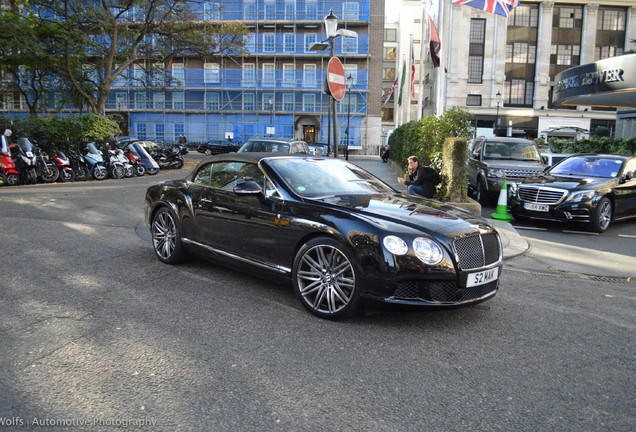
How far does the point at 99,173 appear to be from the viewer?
18562mm

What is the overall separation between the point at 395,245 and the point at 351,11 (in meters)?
50.3

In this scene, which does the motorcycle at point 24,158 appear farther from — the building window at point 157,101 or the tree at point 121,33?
the building window at point 157,101

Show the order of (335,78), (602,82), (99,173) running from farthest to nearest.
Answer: (602,82)
(99,173)
(335,78)

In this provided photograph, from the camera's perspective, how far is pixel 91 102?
85.3 ft

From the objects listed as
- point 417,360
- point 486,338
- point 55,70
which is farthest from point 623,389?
point 55,70

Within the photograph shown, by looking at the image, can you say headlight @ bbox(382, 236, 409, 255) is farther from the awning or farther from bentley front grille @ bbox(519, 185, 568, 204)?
the awning

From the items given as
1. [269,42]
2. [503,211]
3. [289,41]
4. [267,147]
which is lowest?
[503,211]

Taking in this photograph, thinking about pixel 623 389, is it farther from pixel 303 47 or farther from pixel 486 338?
pixel 303 47

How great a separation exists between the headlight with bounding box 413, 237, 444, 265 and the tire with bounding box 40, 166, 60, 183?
16.4m

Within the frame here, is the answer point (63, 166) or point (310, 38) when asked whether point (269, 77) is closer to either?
point (310, 38)

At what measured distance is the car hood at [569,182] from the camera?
31.8ft

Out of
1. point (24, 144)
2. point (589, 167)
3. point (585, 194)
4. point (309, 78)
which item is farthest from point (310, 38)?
point (585, 194)

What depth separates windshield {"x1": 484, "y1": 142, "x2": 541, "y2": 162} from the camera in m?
13.9

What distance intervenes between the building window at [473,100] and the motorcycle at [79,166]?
4386 cm
